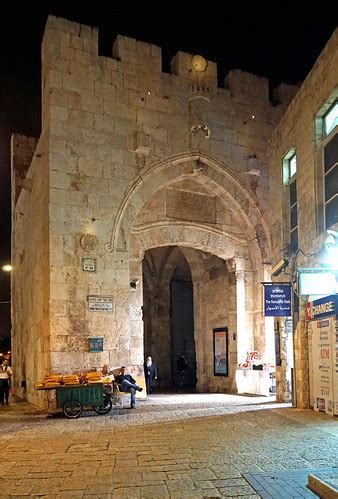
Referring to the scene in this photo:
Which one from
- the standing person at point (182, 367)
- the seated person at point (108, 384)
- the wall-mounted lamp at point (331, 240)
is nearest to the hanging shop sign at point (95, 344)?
the seated person at point (108, 384)

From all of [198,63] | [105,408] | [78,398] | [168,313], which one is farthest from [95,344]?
[168,313]

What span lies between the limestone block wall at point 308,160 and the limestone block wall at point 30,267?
A: 5.97 metres

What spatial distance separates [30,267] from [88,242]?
14.8ft

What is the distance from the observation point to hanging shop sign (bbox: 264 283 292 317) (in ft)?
40.8

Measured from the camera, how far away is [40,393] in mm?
14672

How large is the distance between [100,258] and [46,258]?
138 centimetres

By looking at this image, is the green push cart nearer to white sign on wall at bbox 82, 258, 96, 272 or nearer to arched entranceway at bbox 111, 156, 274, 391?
white sign on wall at bbox 82, 258, 96, 272

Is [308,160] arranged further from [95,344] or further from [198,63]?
[95,344]

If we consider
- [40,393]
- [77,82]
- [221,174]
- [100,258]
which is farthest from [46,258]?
[221,174]

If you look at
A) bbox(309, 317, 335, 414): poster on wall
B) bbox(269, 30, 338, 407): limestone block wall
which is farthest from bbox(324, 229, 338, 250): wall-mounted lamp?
bbox(309, 317, 335, 414): poster on wall

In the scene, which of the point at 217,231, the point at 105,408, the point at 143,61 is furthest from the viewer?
the point at 217,231

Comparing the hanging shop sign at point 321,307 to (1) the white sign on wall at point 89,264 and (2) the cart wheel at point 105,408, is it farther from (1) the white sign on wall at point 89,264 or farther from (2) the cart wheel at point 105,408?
(1) the white sign on wall at point 89,264

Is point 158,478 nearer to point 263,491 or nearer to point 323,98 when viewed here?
point 263,491

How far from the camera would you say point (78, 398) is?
11.8m
